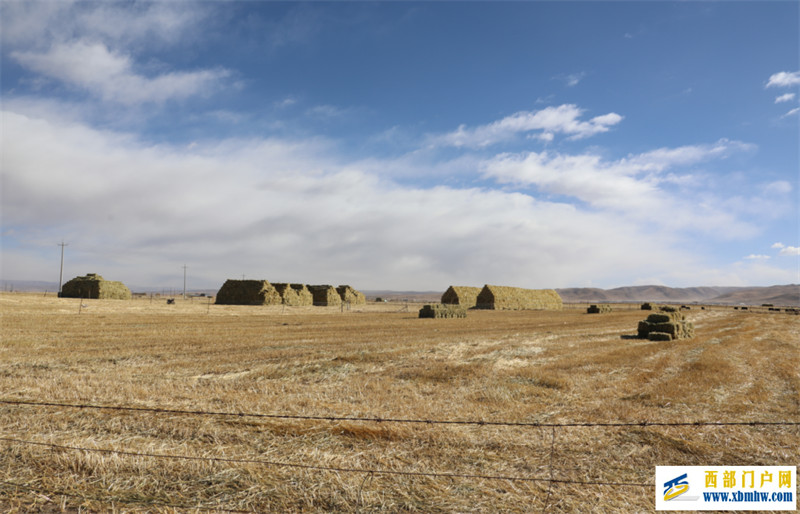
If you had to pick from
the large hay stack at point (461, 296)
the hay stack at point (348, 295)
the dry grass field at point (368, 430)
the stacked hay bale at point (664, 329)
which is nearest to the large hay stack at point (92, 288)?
the hay stack at point (348, 295)

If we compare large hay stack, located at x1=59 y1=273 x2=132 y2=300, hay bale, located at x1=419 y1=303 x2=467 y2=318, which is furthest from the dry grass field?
large hay stack, located at x1=59 y1=273 x2=132 y2=300

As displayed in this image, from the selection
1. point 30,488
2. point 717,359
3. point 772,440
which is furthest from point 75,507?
point 717,359

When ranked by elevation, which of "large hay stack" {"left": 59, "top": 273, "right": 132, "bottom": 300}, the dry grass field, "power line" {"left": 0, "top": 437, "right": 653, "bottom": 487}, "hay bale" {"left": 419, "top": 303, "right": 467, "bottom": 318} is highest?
"large hay stack" {"left": 59, "top": 273, "right": 132, "bottom": 300}

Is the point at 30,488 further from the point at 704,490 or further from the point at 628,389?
the point at 628,389

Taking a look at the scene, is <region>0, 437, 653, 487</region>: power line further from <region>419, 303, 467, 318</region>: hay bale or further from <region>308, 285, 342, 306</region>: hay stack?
<region>308, 285, 342, 306</region>: hay stack

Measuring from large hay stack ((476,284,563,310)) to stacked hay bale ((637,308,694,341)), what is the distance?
185 feet

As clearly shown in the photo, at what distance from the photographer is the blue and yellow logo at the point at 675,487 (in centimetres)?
619

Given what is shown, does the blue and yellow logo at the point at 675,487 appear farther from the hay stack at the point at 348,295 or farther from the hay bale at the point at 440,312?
the hay stack at the point at 348,295

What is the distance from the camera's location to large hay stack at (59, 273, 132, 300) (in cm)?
6819

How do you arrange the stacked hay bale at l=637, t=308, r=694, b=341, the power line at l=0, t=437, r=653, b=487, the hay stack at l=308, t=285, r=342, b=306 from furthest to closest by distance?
the hay stack at l=308, t=285, r=342, b=306 < the stacked hay bale at l=637, t=308, r=694, b=341 < the power line at l=0, t=437, r=653, b=487

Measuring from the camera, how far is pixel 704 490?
6.46m

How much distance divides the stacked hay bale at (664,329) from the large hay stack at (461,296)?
2376 inches

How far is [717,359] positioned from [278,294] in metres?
69.3

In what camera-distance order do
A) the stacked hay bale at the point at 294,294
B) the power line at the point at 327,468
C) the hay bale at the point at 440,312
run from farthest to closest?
the stacked hay bale at the point at 294,294
the hay bale at the point at 440,312
the power line at the point at 327,468
